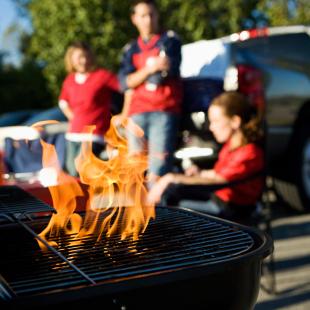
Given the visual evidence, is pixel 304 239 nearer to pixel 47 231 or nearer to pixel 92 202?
pixel 92 202

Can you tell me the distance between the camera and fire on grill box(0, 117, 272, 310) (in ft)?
4.85

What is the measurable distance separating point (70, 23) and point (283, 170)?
10.3 m

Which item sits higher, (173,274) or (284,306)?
(173,274)

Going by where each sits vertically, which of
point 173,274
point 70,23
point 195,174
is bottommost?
point 195,174

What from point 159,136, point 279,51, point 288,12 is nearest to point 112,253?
point 159,136

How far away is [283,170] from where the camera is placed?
610cm

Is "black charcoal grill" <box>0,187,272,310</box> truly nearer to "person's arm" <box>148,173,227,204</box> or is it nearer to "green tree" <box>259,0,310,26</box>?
"person's arm" <box>148,173,227,204</box>

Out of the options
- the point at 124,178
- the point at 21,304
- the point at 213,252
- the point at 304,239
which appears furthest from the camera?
the point at 304,239

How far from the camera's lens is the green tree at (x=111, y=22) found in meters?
14.9

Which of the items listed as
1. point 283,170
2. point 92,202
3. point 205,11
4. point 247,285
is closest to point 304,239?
point 283,170

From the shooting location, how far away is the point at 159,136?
4.21 metres

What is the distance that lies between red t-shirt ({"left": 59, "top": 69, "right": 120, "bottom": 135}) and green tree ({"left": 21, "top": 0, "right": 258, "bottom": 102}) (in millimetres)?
9863

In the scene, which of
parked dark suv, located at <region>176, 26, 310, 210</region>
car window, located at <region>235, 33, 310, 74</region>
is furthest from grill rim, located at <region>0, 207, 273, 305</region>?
car window, located at <region>235, 33, 310, 74</region>

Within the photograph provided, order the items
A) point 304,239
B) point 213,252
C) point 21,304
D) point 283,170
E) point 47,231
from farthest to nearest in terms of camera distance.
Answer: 1. point 283,170
2. point 304,239
3. point 47,231
4. point 213,252
5. point 21,304
